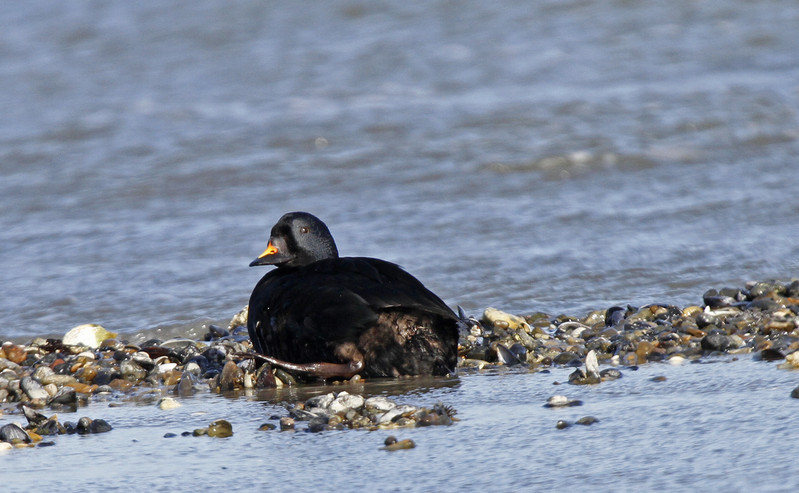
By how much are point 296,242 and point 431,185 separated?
168 inches

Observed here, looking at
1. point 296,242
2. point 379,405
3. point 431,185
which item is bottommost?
point 379,405

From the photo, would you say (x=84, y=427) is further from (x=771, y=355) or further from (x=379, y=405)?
(x=771, y=355)

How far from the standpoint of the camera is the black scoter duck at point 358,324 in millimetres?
4383

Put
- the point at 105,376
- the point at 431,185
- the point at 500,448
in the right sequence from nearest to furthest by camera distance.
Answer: the point at 500,448 < the point at 105,376 < the point at 431,185

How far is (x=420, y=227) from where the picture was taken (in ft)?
26.1

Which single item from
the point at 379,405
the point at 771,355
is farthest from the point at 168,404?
the point at 771,355

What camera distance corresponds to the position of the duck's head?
5031mm

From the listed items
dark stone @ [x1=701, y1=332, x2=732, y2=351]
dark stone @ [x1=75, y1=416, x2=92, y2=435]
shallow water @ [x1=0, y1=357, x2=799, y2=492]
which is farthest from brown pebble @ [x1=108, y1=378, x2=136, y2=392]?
dark stone @ [x1=701, y1=332, x2=732, y2=351]

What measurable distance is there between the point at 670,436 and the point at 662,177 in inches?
245

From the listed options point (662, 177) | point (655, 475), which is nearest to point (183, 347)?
point (655, 475)

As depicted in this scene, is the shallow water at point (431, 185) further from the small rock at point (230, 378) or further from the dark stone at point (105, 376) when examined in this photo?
the dark stone at point (105, 376)

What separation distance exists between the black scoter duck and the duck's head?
41 cm

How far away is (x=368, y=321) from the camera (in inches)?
172

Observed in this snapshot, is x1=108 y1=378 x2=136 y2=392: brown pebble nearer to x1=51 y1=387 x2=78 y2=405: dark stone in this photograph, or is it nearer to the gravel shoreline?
the gravel shoreline
